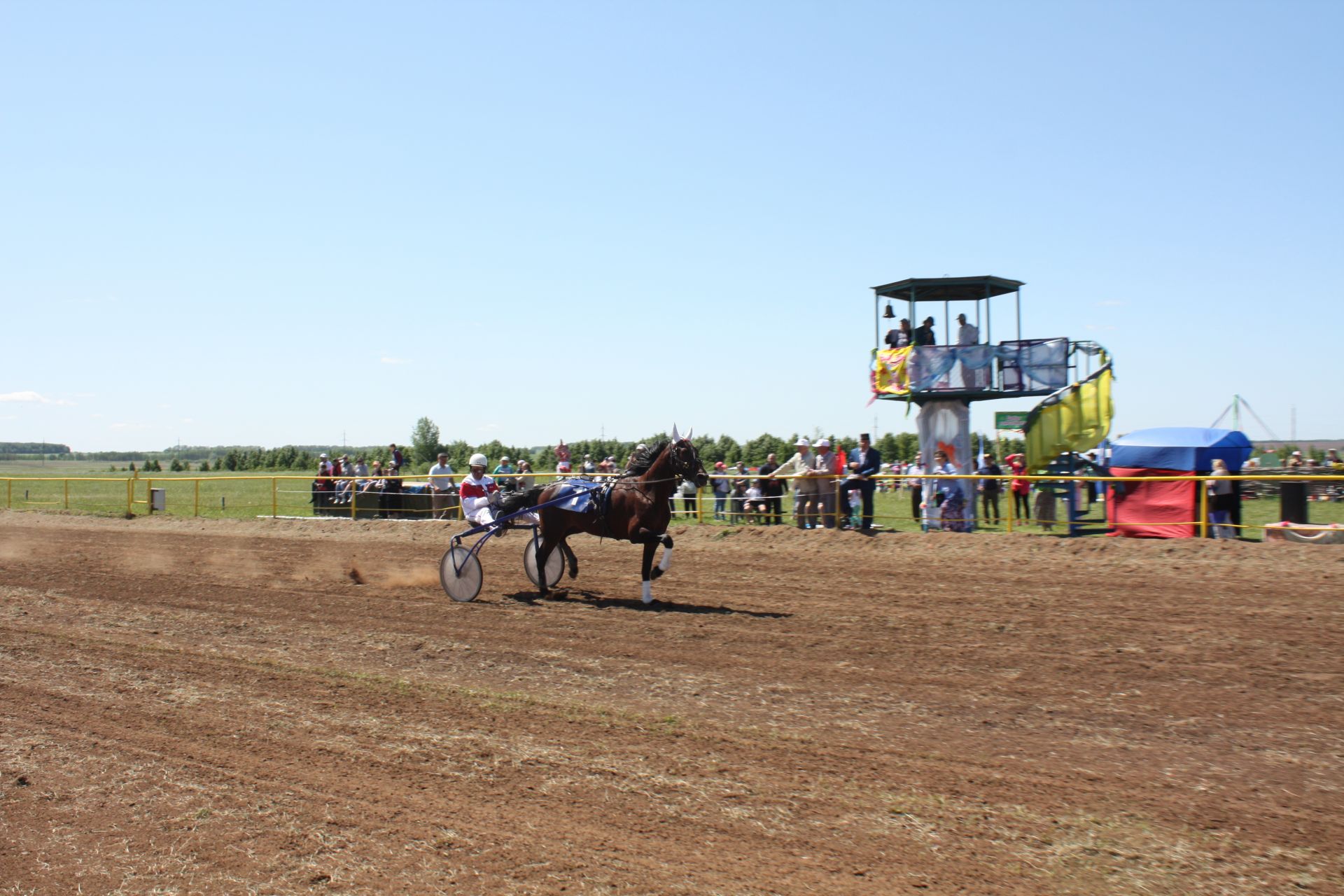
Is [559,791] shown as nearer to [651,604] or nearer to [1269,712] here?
[1269,712]

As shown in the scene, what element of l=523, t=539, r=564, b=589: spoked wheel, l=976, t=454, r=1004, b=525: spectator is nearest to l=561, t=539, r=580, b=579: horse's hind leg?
l=523, t=539, r=564, b=589: spoked wheel

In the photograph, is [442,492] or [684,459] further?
[442,492]

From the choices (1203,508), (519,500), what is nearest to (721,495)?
(519,500)

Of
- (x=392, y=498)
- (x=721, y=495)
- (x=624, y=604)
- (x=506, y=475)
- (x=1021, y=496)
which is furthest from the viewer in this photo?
(x=392, y=498)

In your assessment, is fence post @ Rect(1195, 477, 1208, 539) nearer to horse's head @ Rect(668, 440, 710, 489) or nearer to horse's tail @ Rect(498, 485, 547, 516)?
horse's head @ Rect(668, 440, 710, 489)

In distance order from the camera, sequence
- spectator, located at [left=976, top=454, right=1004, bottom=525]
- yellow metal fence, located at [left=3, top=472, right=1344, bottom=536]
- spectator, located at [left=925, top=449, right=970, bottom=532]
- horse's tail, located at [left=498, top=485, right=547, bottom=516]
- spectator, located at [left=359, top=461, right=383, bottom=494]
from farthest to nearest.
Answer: spectator, located at [left=359, top=461, right=383, bottom=494], spectator, located at [left=976, top=454, right=1004, bottom=525], spectator, located at [left=925, top=449, right=970, bottom=532], yellow metal fence, located at [left=3, top=472, right=1344, bottom=536], horse's tail, located at [left=498, top=485, right=547, bottom=516]

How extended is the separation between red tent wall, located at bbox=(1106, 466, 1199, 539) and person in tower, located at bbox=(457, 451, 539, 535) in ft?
32.4

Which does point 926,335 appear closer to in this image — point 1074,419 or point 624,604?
point 1074,419

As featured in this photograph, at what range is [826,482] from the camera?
19.0 meters

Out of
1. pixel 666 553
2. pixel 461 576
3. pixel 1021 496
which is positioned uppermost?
pixel 1021 496

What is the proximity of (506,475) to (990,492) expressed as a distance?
10128 mm

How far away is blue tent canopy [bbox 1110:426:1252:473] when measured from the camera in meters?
17.8

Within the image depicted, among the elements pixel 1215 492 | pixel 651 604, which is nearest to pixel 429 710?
pixel 651 604

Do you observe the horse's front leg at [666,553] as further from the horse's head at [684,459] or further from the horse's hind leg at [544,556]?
the horse's hind leg at [544,556]
